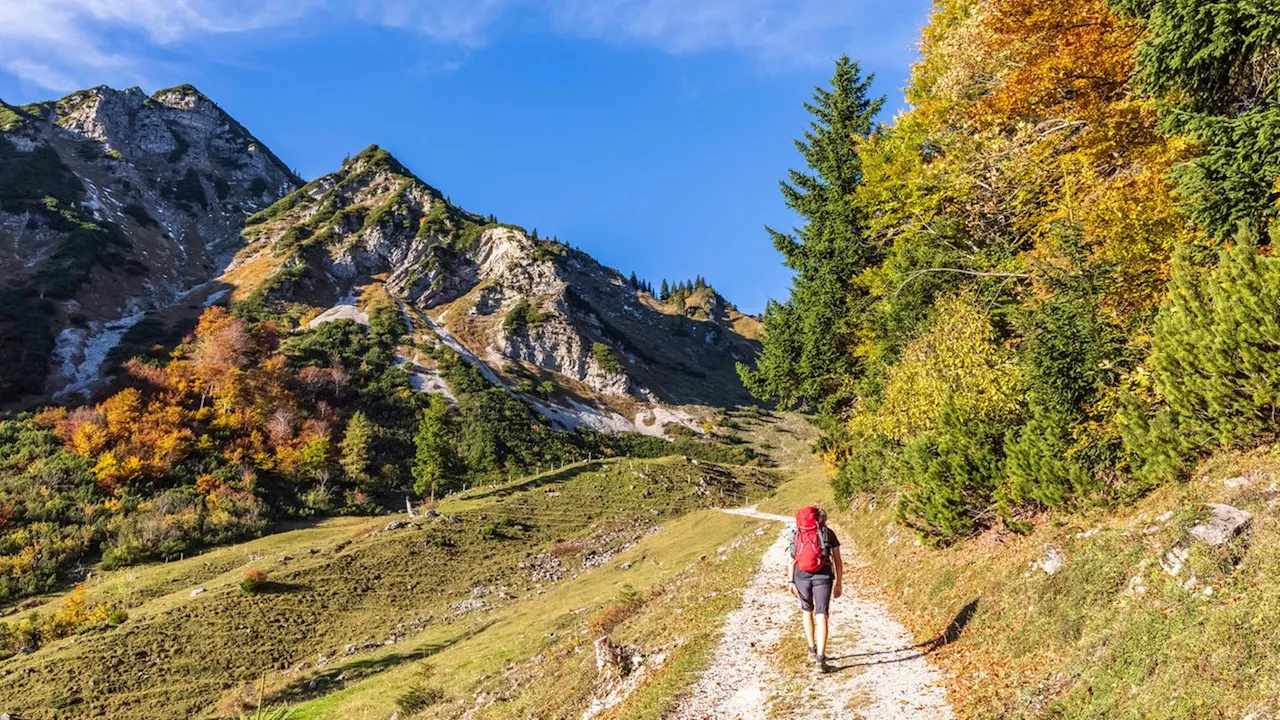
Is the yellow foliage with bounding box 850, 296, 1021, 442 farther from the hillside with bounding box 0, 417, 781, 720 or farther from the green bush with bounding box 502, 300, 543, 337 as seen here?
the green bush with bounding box 502, 300, 543, 337

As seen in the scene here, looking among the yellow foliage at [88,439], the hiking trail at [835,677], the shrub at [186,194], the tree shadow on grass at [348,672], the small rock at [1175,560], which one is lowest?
the tree shadow on grass at [348,672]

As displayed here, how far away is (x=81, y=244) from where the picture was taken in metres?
121

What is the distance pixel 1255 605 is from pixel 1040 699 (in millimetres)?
2532

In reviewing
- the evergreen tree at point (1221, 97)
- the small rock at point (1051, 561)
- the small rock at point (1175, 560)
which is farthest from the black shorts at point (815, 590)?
the evergreen tree at point (1221, 97)

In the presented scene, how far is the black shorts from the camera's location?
9.40m

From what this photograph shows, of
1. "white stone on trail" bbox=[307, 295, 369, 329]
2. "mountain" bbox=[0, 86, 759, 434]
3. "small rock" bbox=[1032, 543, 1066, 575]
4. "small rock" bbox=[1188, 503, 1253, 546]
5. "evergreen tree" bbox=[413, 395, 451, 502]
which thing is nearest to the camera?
"small rock" bbox=[1188, 503, 1253, 546]

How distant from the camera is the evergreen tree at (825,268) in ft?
92.0

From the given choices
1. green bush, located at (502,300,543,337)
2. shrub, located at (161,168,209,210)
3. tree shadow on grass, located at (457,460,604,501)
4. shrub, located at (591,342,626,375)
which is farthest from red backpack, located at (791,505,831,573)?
shrub, located at (161,168,209,210)

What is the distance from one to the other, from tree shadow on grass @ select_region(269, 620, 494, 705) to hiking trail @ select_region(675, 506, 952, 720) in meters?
25.8

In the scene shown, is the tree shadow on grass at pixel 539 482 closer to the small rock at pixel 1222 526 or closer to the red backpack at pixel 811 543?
the red backpack at pixel 811 543

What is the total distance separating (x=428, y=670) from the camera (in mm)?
27703

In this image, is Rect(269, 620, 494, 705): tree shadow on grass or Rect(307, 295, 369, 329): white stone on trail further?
Rect(307, 295, 369, 329): white stone on trail

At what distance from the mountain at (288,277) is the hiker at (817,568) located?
10696 centimetres

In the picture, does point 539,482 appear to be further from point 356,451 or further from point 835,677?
point 835,677
